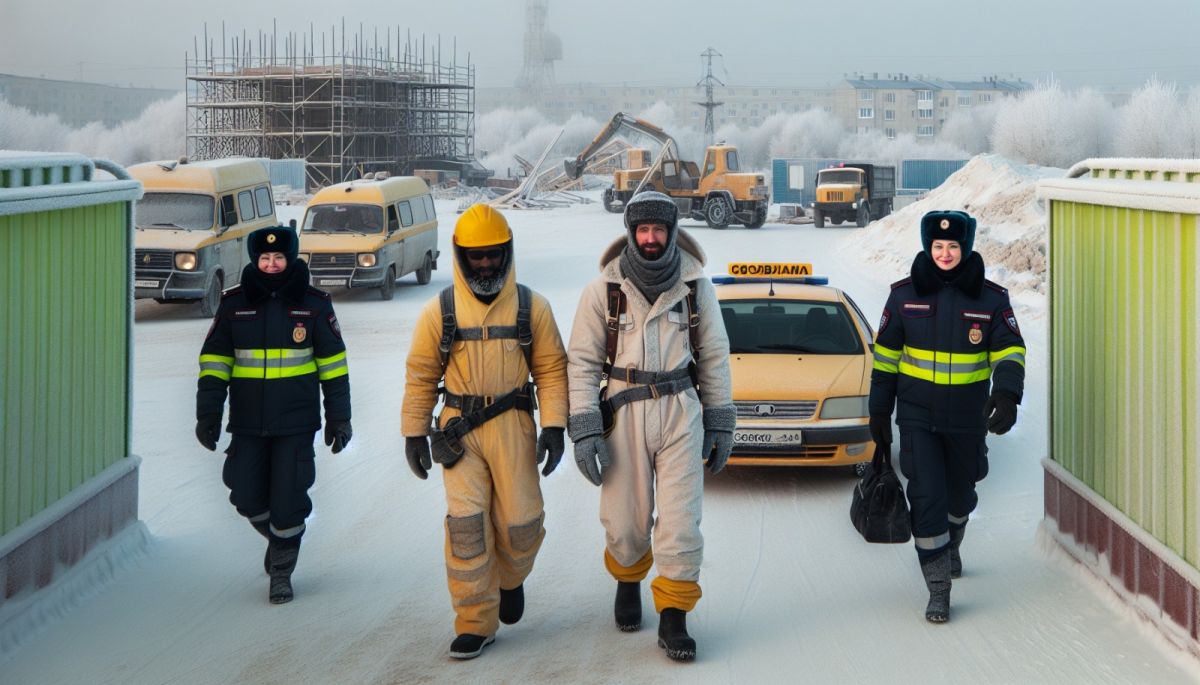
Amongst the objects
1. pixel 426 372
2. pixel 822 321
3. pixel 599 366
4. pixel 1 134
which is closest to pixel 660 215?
pixel 599 366

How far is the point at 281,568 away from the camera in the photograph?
6.52 m

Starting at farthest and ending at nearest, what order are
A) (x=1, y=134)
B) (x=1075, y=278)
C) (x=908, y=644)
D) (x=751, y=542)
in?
1. (x=1, y=134)
2. (x=751, y=542)
3. (x=1075, y=278)
4. (x=908, y=644)

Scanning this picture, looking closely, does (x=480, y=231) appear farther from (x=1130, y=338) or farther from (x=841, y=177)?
(x=841, y=177)

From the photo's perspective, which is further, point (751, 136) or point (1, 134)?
point (751, 136)

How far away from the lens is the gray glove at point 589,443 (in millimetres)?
5555

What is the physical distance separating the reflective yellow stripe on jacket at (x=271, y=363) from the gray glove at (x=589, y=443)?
57.4 inches

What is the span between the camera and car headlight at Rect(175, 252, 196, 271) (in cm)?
1945

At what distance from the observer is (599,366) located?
576cm

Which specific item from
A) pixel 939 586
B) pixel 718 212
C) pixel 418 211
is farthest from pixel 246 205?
pixel 718 212

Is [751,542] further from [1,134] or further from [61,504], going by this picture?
[1,134]

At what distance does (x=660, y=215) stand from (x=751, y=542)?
252 centimetres

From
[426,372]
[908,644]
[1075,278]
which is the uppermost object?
[1075,278]

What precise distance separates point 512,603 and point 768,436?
313 centimetres

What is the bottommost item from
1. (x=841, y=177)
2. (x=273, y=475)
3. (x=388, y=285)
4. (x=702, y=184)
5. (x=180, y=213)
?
(x=273, y=475)
